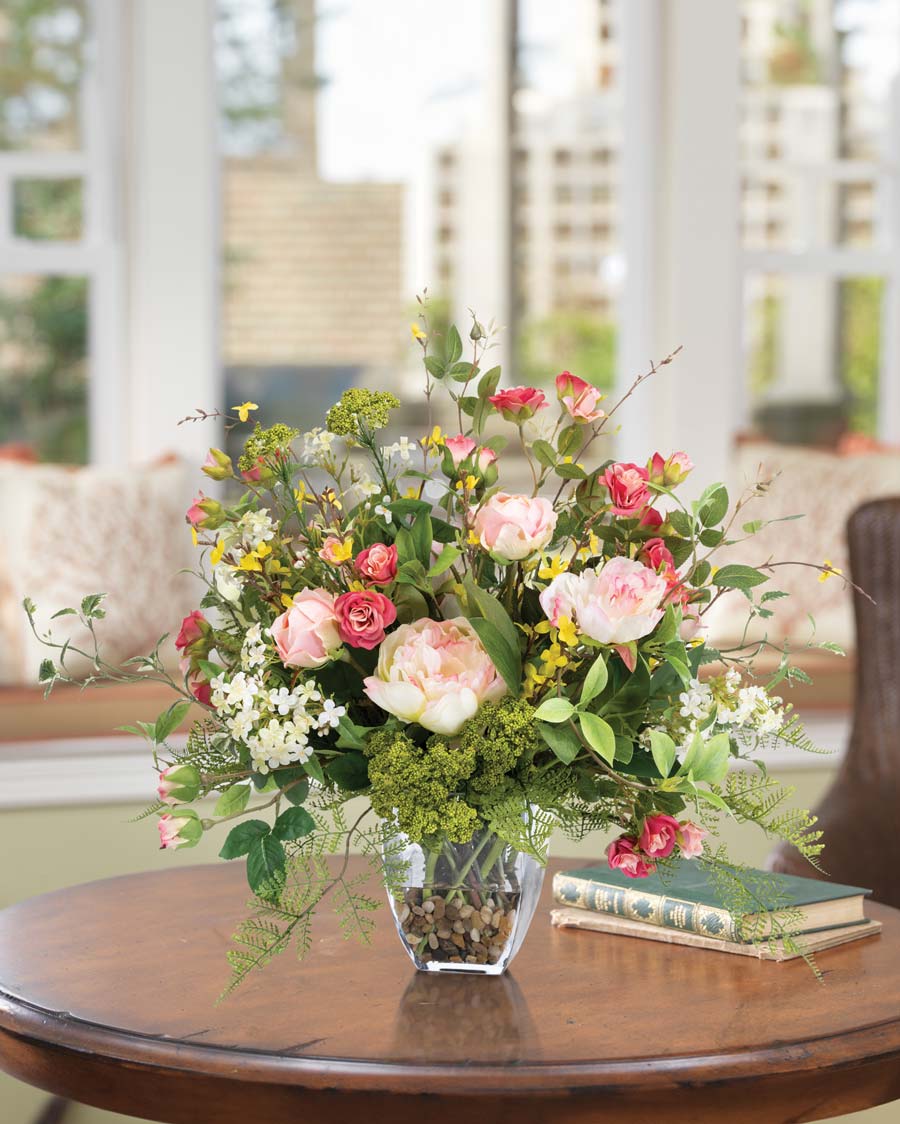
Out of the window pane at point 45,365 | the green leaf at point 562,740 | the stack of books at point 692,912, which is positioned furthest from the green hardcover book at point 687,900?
the window pane at point 45,365

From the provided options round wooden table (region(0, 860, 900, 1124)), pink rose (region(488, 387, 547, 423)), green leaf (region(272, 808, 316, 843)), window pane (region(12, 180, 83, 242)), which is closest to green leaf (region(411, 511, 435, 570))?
pink rose (region(488, 387, 547, 423))

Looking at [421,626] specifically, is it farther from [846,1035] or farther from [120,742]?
[120,742]

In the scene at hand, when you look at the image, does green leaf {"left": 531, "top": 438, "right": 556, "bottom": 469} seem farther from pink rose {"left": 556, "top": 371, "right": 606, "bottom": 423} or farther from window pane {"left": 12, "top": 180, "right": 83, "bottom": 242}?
window pane {"left": 12, "top": 180, "right": 83, "bottom": 242}

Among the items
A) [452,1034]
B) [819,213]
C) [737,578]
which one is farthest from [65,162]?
[452,1034]

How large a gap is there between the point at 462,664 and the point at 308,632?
4.5 inches

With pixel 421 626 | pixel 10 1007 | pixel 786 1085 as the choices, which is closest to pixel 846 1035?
pixel 786 1085

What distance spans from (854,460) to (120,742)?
1714mm

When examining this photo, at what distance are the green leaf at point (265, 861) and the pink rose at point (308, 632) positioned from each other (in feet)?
0.45

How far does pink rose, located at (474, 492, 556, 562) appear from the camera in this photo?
1.15 m

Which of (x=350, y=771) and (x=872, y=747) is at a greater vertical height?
(x=350, y=771)

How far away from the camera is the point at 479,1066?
3.51 feet

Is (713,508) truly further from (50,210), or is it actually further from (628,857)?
(50,210)

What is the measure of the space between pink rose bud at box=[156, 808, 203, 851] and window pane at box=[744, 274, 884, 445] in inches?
170

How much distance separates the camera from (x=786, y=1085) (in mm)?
1098
